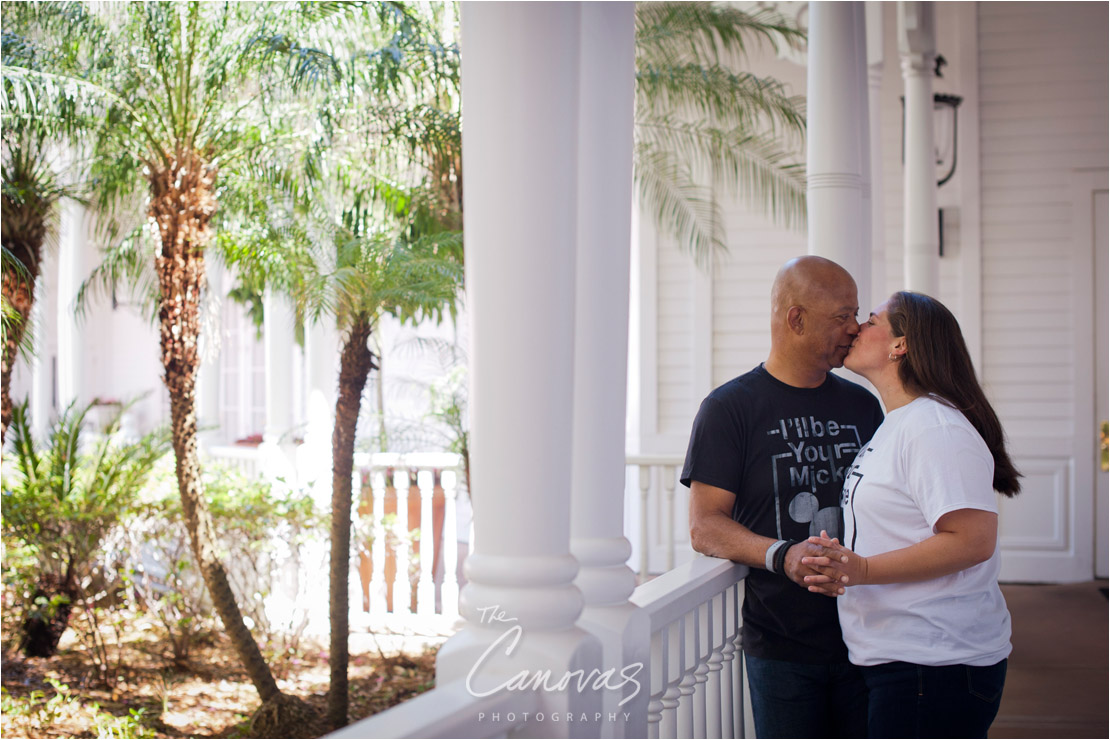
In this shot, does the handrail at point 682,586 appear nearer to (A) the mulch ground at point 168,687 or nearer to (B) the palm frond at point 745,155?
(A) the mulch ground at point 168,687

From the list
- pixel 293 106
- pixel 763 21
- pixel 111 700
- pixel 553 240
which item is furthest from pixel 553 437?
pixel 763 21

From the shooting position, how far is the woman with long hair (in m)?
1.87

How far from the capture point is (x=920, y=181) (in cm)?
622

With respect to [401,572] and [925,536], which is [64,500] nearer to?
[401,572]

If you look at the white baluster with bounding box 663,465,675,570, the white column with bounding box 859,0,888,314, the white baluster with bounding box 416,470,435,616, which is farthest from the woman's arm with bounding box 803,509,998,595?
the white baluster with bounding box 416,470,435,616

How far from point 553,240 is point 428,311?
4.52 meters

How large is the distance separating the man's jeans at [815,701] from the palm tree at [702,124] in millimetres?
4947

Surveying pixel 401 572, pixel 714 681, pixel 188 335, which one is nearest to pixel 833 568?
pixel 714 681

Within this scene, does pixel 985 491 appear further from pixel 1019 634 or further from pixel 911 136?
pixel 911 136

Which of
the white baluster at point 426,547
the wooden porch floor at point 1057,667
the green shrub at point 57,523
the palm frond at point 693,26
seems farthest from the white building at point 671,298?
the white baluster at point 426,547

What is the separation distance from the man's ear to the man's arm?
1.42 ft

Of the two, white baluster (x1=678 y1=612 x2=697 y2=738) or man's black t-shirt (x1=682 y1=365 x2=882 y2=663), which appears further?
man's black t-shirt (x1=682 y1=365 x2=882 y2=663)

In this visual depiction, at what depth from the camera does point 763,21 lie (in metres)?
7.09

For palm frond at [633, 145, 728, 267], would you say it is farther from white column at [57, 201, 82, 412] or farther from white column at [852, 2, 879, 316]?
white column at [57, 201, 82, 412]
